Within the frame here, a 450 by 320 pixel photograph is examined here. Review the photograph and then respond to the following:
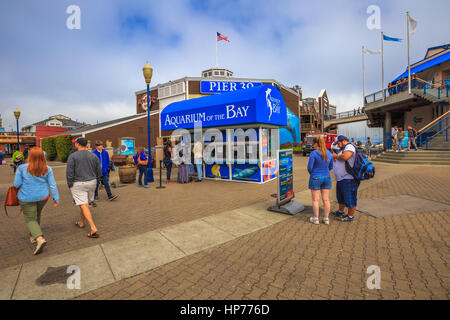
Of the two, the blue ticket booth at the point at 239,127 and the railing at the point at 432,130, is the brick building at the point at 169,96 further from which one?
the blue ticket booth at the point at 239,127

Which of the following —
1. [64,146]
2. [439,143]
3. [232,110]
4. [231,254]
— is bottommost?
[231,254]

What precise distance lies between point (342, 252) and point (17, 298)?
4292 millimetres

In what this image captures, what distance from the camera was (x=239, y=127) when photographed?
1004 centimetres

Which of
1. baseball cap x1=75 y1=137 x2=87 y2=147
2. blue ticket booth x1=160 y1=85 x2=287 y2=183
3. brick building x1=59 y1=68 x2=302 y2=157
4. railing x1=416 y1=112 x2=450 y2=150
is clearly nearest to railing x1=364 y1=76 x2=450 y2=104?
railing x1=416 y1=112 x2=450 y2=150

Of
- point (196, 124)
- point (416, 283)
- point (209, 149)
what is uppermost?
point (196, 124)

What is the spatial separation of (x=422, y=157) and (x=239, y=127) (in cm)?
1335

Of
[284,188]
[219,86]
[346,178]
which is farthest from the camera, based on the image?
[219,86]

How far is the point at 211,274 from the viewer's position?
3.13 m

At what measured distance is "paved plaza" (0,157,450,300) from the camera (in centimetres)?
278

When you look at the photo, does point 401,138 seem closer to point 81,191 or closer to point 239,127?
point 239,127

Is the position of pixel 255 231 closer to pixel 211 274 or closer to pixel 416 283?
pixel 211 274

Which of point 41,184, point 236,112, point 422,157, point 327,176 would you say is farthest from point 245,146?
point 422,157
